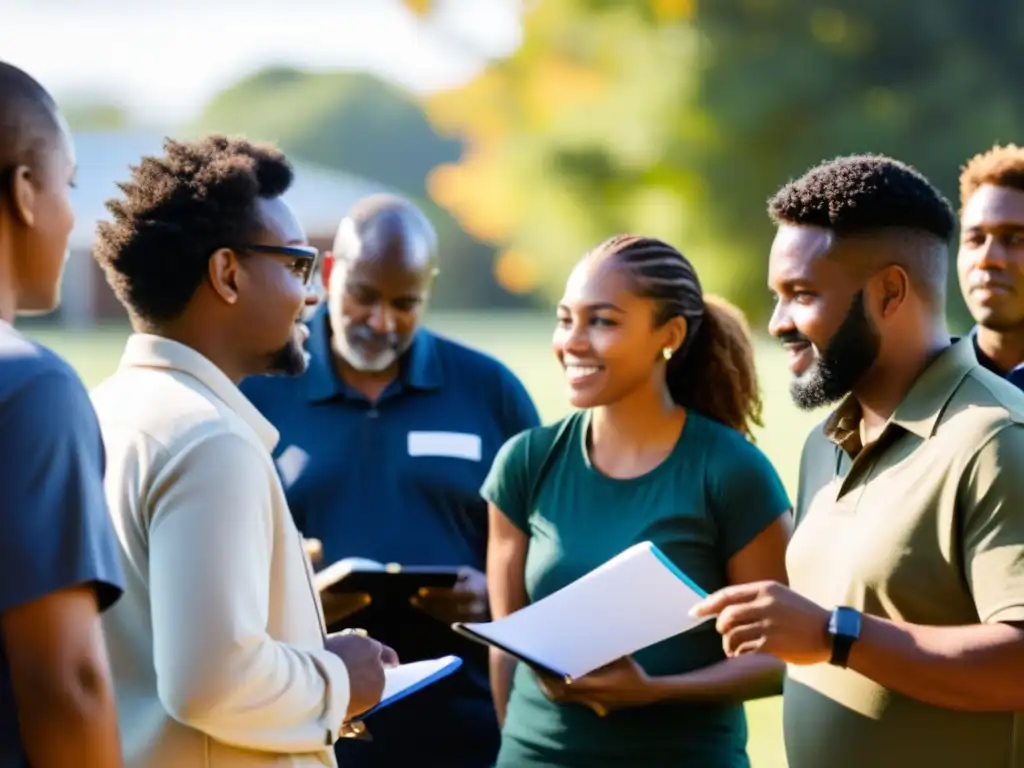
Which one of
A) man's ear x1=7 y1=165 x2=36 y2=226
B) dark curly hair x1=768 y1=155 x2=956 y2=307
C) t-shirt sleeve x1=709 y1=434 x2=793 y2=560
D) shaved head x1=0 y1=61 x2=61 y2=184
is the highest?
dark curly hair x1=768 y1=155 x2=956 y2=307

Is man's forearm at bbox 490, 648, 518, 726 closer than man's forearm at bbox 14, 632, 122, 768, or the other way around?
man's forearm at bbox 14, 632, 122, 768

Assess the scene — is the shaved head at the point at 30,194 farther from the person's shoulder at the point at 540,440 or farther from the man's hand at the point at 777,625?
the person's shoulder at the point at 540,440

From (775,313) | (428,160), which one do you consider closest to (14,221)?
(775,313)

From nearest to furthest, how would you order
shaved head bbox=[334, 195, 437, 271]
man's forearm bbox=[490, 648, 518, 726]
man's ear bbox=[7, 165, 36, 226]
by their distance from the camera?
man's ear bbox=[7, 165, 36, 226], man's forearm bbox=[490, 648, 518, 726], shaved head bbox=[334, 195, 437, 271]

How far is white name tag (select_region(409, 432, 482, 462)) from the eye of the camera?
4.58 m

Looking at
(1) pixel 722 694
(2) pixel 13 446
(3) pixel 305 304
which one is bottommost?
(1) pixel 722 694

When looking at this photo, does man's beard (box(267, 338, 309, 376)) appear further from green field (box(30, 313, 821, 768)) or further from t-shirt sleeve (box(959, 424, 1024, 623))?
green field (box(30, 313, 821, 768))

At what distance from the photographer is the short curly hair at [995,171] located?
4.58 metres

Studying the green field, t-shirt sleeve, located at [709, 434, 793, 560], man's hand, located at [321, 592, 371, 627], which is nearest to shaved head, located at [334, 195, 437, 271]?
man's hand, located at [321, 592, 371, 627]

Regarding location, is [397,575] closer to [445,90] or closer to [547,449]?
[547,449]

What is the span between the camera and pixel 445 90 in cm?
Answer: 4769

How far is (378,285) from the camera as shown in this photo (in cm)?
479

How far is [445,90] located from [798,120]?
18.0 meters

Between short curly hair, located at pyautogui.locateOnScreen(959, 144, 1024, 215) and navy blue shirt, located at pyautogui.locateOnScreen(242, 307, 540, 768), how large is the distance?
1552 mm
